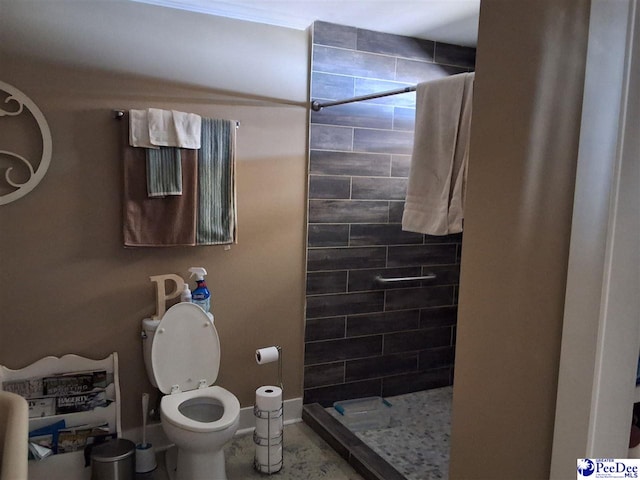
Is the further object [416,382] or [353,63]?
[416,382]

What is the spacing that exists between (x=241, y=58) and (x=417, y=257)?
1738mm

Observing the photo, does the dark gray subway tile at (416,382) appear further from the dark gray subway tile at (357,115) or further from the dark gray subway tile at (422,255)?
the dark gray subway tile at (357,115)

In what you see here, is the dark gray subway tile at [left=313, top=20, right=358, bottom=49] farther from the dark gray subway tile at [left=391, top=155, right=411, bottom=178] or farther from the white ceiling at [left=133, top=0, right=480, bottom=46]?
the dark gray subway tile at [left=391, top=155, right=411, bottom=178]

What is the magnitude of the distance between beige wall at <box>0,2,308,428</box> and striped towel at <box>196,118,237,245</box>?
0.32ft

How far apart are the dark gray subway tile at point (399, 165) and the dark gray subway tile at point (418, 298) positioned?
798mm

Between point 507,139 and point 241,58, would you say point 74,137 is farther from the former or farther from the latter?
point 507,139

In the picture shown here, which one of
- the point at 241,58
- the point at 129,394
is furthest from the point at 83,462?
the point at 241,58

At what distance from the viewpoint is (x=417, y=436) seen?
9.74 feet

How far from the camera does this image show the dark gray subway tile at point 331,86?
294 cm

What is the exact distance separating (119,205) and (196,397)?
1.09 metres

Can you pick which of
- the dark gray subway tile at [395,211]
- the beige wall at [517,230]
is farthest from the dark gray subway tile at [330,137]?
the beige wall at [517,230]

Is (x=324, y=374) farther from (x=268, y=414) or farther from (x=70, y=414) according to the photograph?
(x=70, y=414)

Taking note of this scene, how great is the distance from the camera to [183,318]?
261 cm

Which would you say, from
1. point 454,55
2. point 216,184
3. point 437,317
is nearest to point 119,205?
point 216,184
